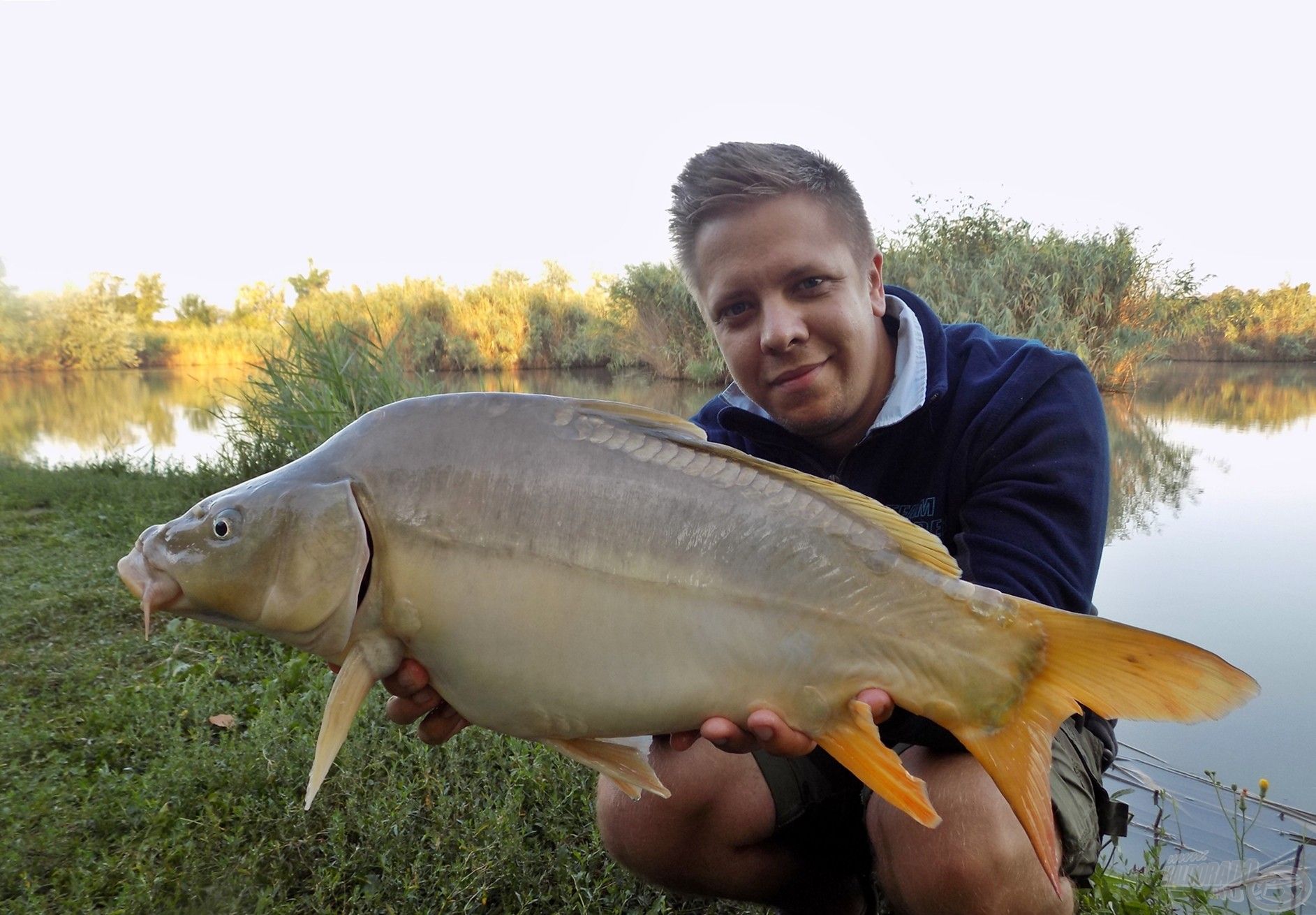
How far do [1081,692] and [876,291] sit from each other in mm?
1111

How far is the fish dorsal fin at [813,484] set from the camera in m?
1.04

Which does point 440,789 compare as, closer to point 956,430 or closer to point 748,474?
point 748,474

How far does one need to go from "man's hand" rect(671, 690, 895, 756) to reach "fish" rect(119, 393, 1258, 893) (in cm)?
1

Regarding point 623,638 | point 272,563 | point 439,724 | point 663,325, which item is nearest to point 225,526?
point 272,563

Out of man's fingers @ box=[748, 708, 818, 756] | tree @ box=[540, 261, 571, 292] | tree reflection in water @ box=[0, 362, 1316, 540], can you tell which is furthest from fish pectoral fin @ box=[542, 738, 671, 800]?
tree @ box=[540, 261, 571, 292]

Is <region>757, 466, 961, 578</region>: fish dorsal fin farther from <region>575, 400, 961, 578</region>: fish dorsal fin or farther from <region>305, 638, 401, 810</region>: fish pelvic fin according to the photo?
<region>305, 638, 401, 810</region>: fish pelvic fin

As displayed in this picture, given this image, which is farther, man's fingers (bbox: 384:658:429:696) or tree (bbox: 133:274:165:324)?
tree (bbox: 133:274:165:324)

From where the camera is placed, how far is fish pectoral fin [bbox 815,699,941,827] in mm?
943

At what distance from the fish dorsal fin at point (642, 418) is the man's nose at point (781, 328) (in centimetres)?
56

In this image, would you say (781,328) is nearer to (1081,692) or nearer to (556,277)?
(1081,692)

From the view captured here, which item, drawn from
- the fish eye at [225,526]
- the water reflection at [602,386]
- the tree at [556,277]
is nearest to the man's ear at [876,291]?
the fish eye at [225,526]

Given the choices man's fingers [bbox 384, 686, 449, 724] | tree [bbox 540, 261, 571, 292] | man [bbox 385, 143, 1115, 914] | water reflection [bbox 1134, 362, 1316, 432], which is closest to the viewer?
man's fingers [bbox 384, 686, 449, 724]

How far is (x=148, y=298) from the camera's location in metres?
28.0

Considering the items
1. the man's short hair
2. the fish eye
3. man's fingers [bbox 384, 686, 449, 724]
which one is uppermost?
the man's short hair
